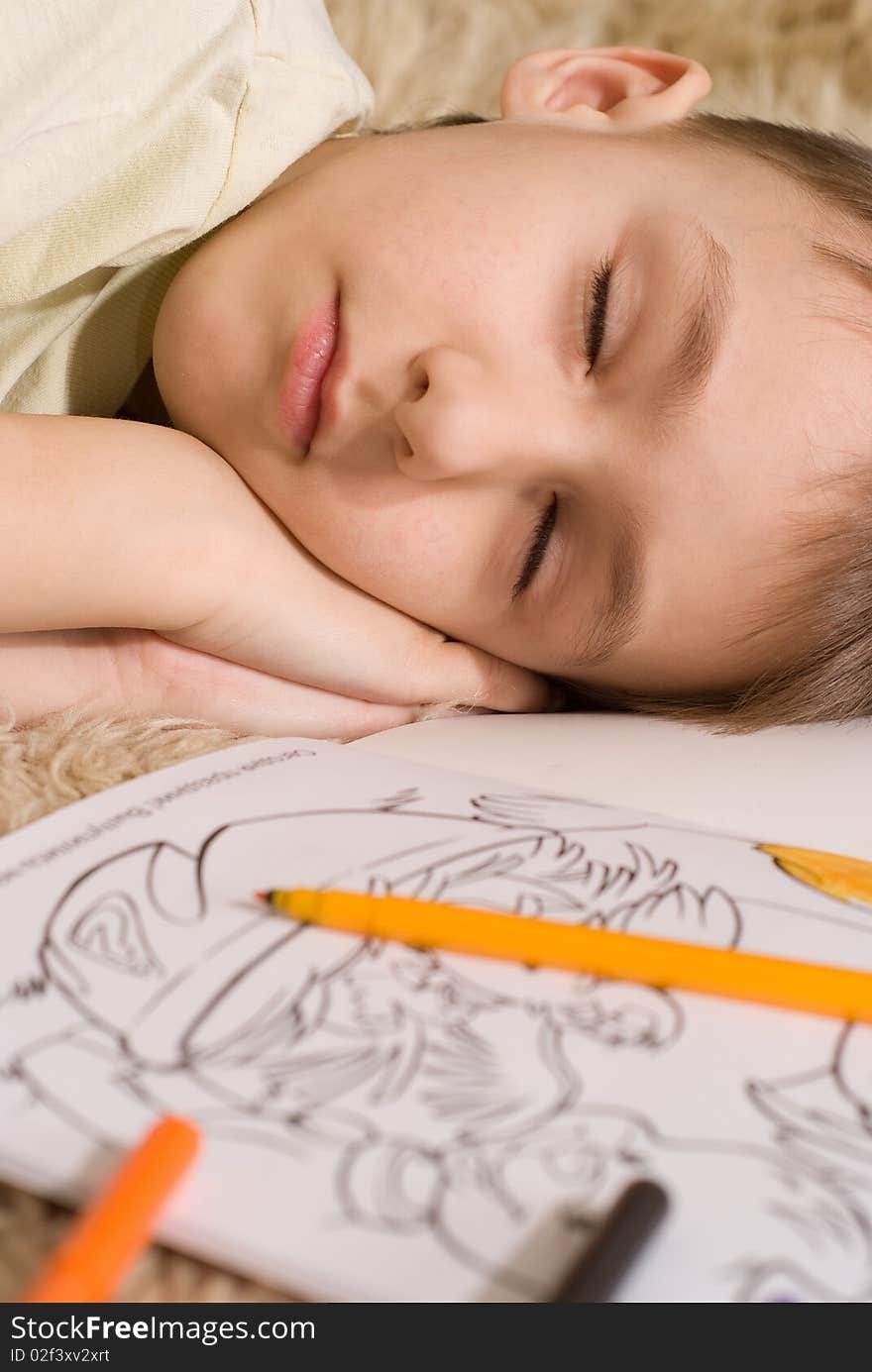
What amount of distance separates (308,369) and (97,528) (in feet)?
0.61

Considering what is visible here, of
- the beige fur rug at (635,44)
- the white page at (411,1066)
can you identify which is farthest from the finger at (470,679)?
the beige fur rug at (635,44)

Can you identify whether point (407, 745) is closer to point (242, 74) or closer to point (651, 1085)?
point (651, 1085)

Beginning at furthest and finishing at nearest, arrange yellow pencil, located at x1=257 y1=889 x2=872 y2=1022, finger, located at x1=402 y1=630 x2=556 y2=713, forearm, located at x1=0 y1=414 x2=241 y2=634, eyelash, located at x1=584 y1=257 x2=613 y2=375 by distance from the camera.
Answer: finger, located at x1=402 y1=630 x2=556 y2=713, eyelash, located at x1=584 y1=257 x2=613 y2=375, forearm, located at x1=0 y1=414 x2=241 y2=634, yellow pencil, located at x1=257 y1=889 x2=872 y2=1022

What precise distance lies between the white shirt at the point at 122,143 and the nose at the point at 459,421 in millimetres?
216

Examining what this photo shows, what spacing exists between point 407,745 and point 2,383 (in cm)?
40

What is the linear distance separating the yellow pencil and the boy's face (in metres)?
0.33

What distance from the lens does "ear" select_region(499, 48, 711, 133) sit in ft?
2.99

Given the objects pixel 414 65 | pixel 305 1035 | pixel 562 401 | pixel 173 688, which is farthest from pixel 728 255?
pixel 414 65

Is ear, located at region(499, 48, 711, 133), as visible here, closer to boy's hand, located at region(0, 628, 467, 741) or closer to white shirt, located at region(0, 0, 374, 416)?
white shirt, located at region(0, 0, 374, 416)

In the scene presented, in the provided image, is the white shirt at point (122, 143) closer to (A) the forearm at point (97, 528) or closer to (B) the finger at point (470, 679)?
(A) the forearm at point (97, 528)

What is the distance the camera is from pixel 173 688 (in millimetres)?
732

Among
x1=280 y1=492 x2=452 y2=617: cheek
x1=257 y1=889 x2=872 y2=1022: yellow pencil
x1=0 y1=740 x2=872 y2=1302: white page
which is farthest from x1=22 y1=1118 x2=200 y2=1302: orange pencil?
x1=280 y1=492 x2=452 y2=617: cheek

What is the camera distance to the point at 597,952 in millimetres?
438

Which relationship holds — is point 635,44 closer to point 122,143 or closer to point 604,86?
point 604,86
